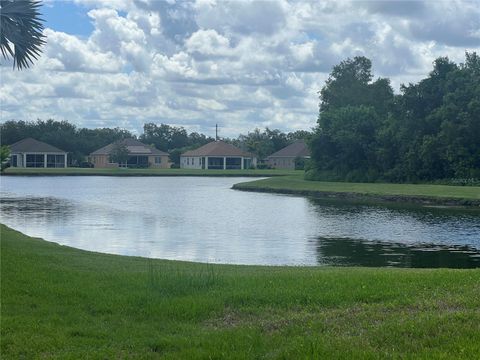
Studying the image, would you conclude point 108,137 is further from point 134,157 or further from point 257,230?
point 257,230

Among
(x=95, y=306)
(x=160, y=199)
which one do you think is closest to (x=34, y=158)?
(x=160, y=199)

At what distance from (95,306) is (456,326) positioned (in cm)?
502

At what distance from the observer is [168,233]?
1236 inches

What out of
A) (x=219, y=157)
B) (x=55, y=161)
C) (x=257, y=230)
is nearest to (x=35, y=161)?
(x=55, y=161)

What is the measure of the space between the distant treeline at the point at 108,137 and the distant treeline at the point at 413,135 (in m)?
68.2

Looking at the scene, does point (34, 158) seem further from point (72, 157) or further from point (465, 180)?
point (465, 180)

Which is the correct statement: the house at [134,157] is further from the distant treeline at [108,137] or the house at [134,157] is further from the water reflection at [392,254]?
the water reflection at [392,254]

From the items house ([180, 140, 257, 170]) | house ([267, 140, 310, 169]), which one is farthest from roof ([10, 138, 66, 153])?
house ([267, 140, 310, 169])

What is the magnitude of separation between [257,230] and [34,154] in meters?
104

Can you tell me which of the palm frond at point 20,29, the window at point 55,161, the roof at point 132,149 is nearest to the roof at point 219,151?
the roof at point 132,149

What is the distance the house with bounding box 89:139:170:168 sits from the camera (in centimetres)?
13812

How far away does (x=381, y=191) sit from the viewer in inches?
Result: 2419

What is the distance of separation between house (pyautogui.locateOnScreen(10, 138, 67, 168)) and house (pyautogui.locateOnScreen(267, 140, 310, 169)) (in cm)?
4104

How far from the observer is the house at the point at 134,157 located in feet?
453
